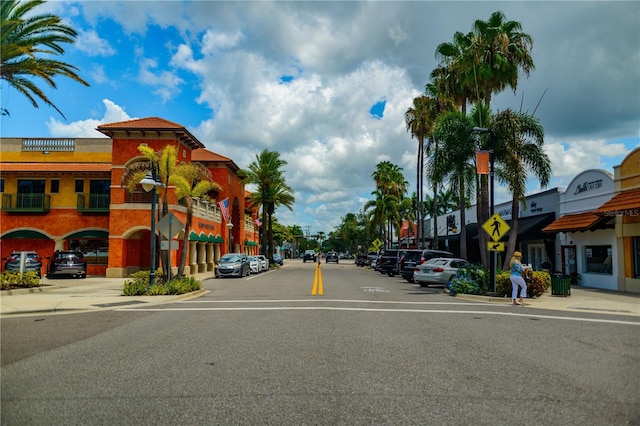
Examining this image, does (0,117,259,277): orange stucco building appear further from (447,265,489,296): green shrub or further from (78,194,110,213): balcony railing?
(447,265,489,296): green shrub

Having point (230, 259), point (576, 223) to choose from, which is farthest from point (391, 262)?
point (576, 223)

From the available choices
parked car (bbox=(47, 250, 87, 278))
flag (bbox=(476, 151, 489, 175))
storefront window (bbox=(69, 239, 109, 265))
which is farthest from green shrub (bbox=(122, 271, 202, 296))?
storefront window (bbox=(69, 239, 109, 265))

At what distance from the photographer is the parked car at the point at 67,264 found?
28.9 m

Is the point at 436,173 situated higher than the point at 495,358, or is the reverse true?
the point at 436,173

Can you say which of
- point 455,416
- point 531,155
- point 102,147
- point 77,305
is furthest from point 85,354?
point 102,147

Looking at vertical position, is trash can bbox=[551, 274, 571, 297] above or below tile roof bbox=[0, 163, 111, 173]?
below

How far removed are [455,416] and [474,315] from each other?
8.98 meters

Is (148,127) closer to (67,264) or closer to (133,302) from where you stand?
(67,264)

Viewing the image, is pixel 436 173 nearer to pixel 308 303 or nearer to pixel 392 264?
pixel 308 303

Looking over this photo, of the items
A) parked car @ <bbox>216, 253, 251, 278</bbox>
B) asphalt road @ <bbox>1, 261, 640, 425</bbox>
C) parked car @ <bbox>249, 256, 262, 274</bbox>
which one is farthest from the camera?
parked car @ <bbox>249, 256, 262, 274</bbox>

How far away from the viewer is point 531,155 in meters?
22.3

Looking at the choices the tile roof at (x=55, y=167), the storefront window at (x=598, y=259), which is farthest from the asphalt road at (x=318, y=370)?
the tile roof at (x=55, y=167)

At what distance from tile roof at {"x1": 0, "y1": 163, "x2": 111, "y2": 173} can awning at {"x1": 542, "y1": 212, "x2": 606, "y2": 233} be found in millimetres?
28722

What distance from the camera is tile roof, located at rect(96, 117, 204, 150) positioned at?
32969 mm
